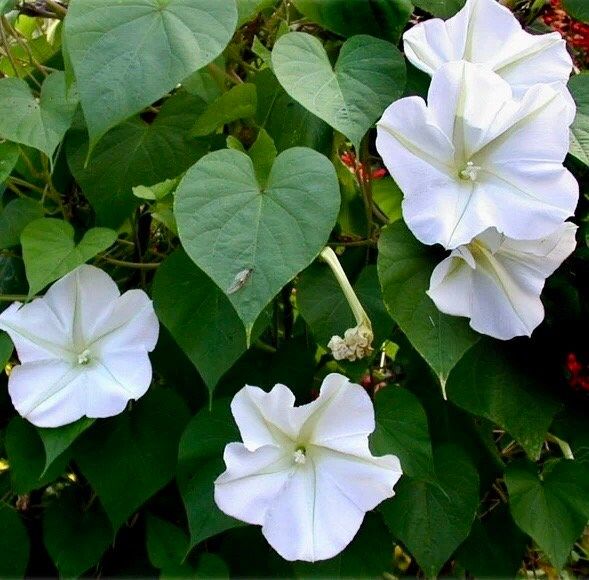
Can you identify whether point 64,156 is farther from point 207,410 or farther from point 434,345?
point 434,345

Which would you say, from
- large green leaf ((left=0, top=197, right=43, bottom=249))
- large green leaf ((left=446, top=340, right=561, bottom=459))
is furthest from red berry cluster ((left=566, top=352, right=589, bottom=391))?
A: large green leaf ((left=0, top=197, right=43, bottom=249))

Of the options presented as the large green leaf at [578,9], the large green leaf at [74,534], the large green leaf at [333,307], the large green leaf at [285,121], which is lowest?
the large green leaf at [74,534]

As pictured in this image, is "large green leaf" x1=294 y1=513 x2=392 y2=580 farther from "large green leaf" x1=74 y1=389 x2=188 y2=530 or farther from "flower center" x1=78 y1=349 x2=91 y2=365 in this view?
"flower center" x1=78 y1=349 x2=91 y2=365

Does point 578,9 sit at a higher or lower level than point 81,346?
higher

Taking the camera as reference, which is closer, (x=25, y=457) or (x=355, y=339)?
(x=355, y=339)

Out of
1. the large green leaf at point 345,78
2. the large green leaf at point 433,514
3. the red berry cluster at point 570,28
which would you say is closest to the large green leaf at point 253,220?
the large green leaf at point 345,78

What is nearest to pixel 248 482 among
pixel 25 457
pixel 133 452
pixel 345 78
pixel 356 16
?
pixel 133 452

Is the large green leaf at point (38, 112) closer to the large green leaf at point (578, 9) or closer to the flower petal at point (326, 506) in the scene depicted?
the flower petal at point (326, 506)

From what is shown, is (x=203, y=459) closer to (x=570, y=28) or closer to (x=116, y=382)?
(x=116, y=382)
